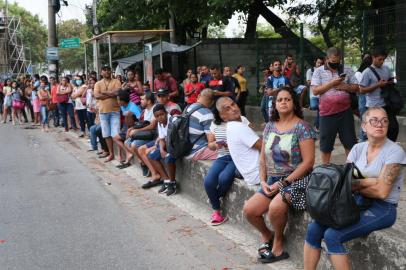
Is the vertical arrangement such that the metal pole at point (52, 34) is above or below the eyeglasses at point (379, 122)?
above

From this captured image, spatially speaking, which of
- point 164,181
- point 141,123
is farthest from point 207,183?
point 141,123

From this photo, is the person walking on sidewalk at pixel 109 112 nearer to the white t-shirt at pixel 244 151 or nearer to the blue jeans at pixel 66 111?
the white t-shirt at pixel 244 151

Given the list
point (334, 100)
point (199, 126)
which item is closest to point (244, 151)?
point (334, 100)

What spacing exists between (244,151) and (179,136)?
172 centimetres

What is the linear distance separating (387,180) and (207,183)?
8.63 ft

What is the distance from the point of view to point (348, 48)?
1101cm

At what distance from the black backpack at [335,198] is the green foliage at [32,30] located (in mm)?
67266

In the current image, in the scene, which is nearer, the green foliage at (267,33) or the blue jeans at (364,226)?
the blue jeans at (364,226)

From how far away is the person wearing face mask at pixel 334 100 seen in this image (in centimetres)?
613

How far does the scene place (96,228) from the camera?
19.2ft

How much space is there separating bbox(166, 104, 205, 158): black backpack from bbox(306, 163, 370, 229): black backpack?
3.40 metres

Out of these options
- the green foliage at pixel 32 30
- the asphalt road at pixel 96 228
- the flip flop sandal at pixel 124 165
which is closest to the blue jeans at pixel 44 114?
the asphalt road at pixel 96 228

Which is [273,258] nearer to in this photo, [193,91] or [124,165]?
[124,165]

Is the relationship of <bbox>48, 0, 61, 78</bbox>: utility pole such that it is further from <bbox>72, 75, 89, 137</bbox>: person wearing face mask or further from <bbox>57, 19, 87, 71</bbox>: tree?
<bbox>57, 19, 87, 71</bbox>: tree
